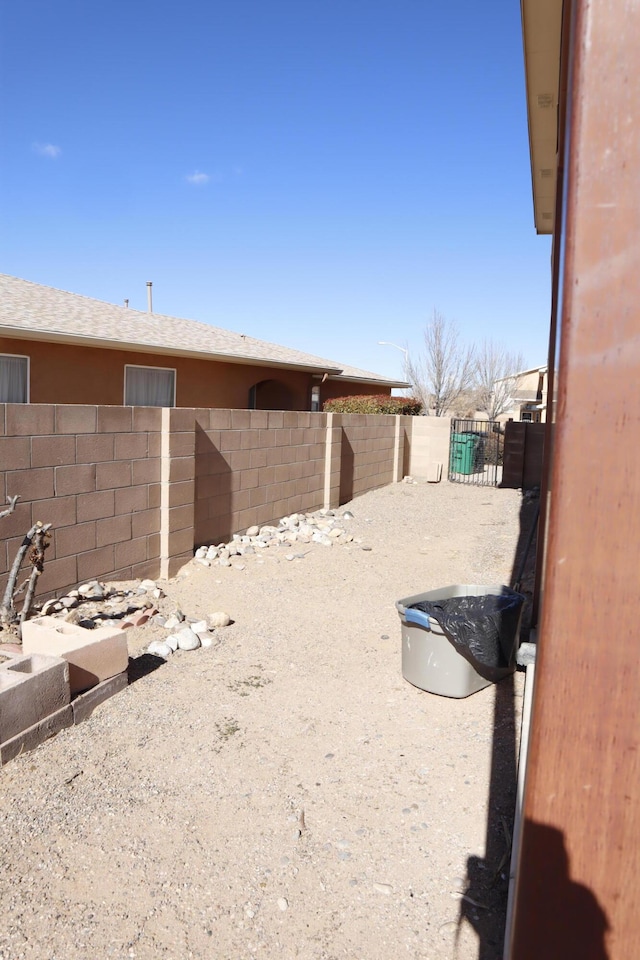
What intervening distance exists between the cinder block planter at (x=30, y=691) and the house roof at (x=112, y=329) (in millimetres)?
8043

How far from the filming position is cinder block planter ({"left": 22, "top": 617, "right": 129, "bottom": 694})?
4309 mm

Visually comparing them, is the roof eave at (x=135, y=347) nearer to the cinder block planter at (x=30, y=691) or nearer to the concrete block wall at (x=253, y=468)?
the concrete block wall at (x=253, y=468)

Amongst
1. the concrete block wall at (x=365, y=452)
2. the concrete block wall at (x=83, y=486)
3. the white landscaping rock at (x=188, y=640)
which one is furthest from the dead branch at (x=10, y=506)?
the concrete block wall at (x=365, y=452)

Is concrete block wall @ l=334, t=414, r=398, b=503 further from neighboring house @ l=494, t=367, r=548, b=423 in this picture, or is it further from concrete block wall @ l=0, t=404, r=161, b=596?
neighboring house @ l=494, t=367, r=548, b=423

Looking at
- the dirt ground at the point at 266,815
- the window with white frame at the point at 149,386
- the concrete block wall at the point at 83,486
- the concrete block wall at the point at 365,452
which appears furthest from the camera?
the window with white frame at the point at 149,386

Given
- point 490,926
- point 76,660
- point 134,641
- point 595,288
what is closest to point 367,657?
point 134,641

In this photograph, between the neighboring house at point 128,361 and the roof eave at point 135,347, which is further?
the neighboring house at point 128,361

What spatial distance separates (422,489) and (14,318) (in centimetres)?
910

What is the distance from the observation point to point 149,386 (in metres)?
13.9

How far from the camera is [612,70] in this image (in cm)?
107

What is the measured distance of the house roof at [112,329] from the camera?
1148 centimetres

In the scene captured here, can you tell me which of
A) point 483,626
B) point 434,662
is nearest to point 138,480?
point 434,662

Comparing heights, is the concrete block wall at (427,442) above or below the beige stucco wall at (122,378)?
below

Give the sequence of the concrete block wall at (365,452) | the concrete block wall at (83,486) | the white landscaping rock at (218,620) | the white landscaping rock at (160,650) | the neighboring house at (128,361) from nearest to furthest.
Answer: the white landscaping rock at (160,650)
the concrete block wall at (83,486)
the white landscaping rock at (218,620)
the neighboring house at (128,361)
the concrete block wall at (365,452)
